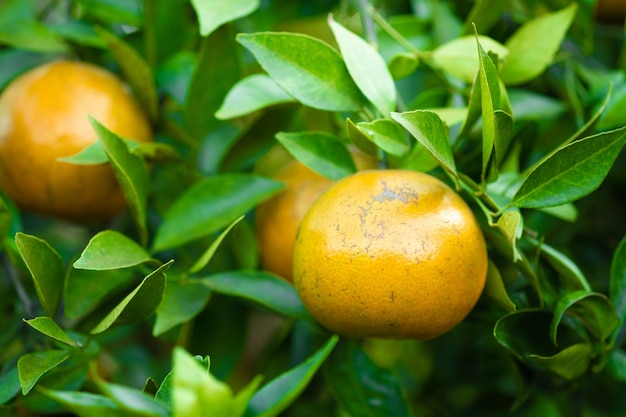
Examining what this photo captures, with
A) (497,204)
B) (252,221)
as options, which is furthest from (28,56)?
(497,204)

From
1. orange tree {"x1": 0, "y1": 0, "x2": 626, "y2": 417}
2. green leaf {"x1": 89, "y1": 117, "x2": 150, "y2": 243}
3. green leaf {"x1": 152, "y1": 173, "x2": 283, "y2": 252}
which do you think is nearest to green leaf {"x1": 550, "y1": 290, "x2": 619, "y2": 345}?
orange tree {"x1": 0, "y1": 0, "x2": 626, "y2": 417}

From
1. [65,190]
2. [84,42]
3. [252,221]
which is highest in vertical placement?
[84,42]

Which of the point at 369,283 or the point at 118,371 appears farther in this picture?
the point at 118,371

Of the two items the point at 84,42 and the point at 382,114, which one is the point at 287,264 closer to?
the point at 382,114

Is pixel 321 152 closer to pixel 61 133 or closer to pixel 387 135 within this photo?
pixel 387 135

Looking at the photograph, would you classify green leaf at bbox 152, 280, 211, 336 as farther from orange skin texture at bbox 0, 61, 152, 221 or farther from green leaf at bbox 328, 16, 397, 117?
green leaf at bbox 328, 16, 397, 117

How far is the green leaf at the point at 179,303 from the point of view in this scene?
0.81 meters

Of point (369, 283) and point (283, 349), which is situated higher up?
point (369, 283)

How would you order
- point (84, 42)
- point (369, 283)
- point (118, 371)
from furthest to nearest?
point (118, 371)
point (84, 42)
point (369, 283)

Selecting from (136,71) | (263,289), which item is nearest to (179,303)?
(263,289)

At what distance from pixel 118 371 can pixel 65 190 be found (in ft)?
1.48

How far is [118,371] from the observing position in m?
1.29

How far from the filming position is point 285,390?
580 mm

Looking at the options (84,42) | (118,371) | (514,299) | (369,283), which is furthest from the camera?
(118,371)
